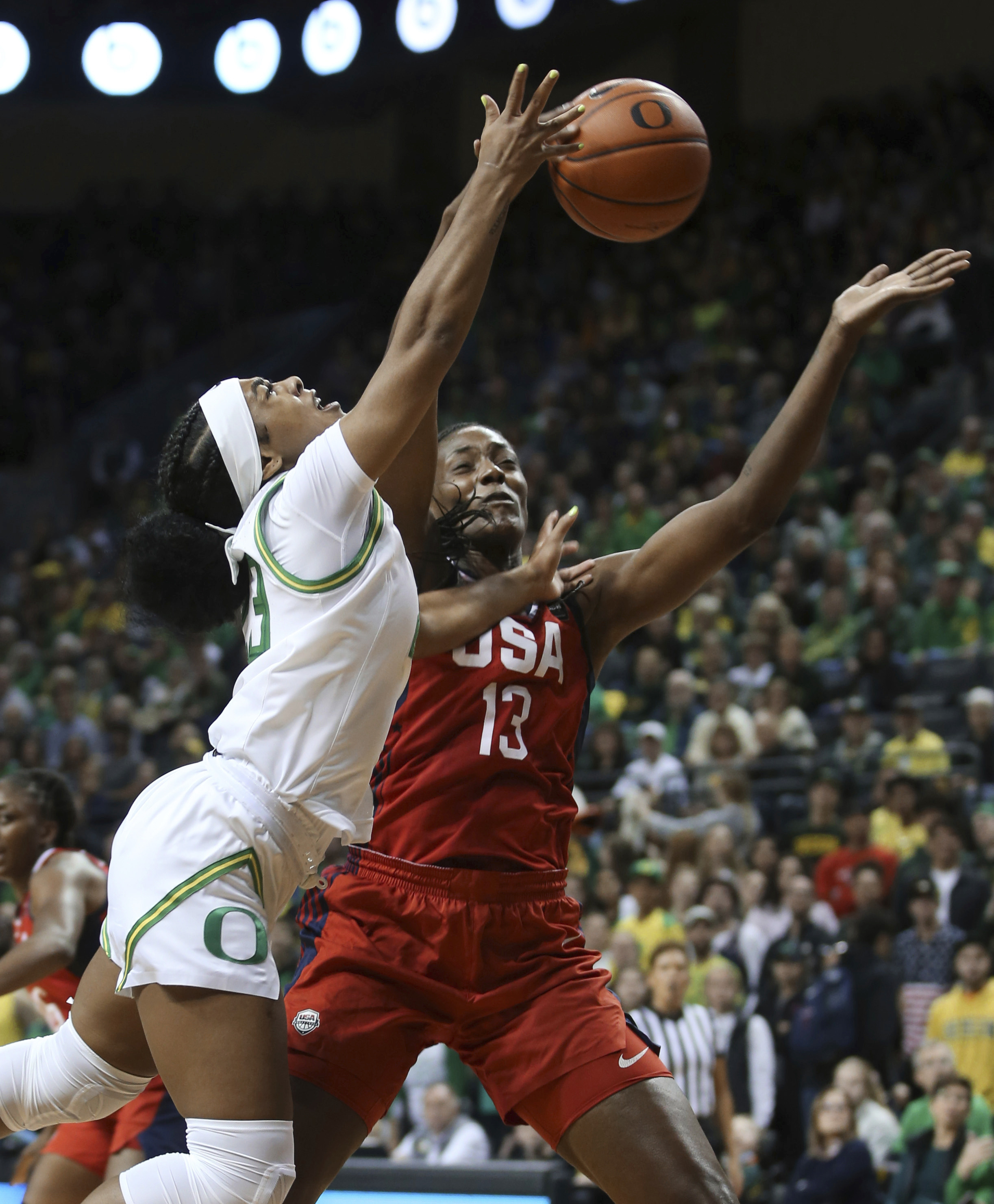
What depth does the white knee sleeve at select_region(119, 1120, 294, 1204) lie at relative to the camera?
250cm

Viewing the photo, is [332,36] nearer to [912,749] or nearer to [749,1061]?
[912,749]

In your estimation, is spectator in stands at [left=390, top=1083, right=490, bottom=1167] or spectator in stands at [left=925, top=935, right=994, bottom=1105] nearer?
spectator in stands at [left=925, top=935, right=994, bottom=1105]

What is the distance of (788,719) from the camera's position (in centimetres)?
899

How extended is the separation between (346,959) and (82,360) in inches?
582

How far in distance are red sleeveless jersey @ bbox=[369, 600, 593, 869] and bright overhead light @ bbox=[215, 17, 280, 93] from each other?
12.3 meters

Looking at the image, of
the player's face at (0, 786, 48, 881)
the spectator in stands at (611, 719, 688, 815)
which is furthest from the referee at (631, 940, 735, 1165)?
the player's face at (0, 786, 48, 881)

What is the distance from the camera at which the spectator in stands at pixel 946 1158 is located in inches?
239

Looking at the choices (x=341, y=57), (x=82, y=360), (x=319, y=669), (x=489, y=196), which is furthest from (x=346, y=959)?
(x=82, y=360)

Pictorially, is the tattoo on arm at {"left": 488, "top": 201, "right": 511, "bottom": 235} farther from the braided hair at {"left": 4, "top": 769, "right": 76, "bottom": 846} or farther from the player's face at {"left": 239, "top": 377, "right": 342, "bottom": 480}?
the braided hair at {"left": 4, "top": 769, "right": 76, "bottom": 846}

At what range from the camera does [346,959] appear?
3.20 metres

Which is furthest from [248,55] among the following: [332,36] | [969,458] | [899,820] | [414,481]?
[414,481]

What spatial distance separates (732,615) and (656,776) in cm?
172

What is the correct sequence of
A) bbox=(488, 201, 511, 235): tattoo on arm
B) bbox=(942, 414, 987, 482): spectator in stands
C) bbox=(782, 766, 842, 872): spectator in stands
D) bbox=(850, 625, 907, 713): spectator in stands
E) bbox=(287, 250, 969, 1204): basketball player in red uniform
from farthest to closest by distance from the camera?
bbox=(942, 414, 987, 482): spectator in stands
bbox=(850, 625, 907, 713): spectator in stands
bbox=(782, 766, 842, 872): spectator in stands
bbox=(287, 250, 969, 1204): basketball player in red uniform
bbox=(488, 201, 511, 235): tattoo on arm

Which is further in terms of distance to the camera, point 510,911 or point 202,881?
point 510,911
